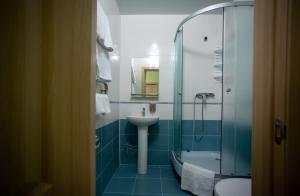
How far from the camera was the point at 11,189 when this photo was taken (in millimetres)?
441

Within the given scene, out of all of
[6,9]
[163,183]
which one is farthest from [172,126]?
[6,9]

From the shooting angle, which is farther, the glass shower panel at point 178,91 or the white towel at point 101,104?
the glass shower panel at point 178,91

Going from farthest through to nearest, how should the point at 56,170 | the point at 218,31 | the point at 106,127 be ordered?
1. the point at 218,31
2. the point at 106,127
3. the point at 56,170

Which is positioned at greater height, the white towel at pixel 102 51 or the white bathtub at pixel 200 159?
the white towel at pixel 102 51

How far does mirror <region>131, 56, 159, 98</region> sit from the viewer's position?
2.84 metres

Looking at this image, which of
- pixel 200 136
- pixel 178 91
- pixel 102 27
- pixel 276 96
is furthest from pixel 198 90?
pixel 276 96

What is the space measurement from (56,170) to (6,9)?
1.50 feet

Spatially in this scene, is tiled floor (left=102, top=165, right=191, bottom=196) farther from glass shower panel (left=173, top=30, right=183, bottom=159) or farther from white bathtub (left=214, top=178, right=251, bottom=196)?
white bathtub (left=214, top=178, right=251, bottom=196)

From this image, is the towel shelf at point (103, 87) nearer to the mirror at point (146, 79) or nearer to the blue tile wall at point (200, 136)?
the mirror at point (146, 79)

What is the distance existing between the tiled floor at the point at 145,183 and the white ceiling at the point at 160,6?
7.98 feet

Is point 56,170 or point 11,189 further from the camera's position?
point 56,170

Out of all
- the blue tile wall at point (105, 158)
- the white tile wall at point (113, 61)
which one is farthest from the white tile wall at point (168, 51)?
the blue tile wall at point (105, 158)

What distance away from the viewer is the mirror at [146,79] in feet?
9.33

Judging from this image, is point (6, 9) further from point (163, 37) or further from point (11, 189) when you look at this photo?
point (163, 37)
